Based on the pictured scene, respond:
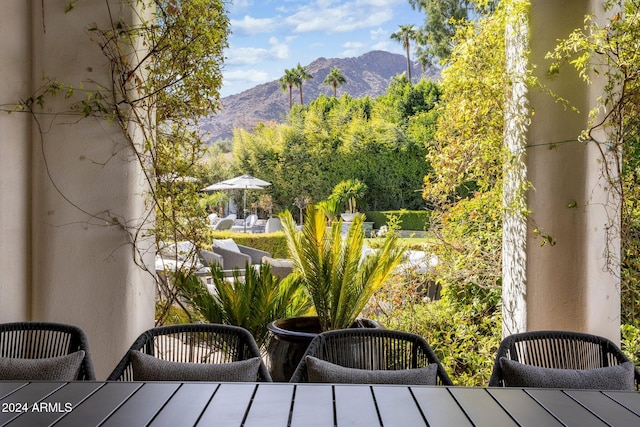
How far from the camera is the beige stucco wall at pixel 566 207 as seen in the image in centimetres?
300

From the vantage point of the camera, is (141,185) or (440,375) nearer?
(440,375)

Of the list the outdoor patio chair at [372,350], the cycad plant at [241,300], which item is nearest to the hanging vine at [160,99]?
the cycad plant at [241,300]

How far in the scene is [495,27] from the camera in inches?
139

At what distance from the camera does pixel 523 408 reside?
1.59 m

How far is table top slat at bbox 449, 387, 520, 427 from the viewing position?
1487mm

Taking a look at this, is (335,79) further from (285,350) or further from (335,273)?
(285,350)

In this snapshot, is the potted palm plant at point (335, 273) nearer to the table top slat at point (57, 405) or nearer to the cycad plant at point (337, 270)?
the cycad plant at point (337, 270)

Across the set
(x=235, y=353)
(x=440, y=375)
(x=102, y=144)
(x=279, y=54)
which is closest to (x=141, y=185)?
(x=102, y=144)

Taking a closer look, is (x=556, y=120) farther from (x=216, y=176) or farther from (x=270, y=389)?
(x=216, y=176)

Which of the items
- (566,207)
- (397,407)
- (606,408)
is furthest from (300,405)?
(566,207)

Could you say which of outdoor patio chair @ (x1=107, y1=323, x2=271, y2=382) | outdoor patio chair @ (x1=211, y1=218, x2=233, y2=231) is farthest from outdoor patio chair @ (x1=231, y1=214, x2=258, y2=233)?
outdoor patio chair @ (x1=107, y1=323, x2=271, y2=382)

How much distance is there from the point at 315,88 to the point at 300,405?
26446 millimetres

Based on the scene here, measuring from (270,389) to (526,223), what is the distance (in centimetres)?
197

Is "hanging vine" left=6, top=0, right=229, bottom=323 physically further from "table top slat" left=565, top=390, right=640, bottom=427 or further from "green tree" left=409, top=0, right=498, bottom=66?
"green tree" left=409, top=0, right=498, bottom=66
